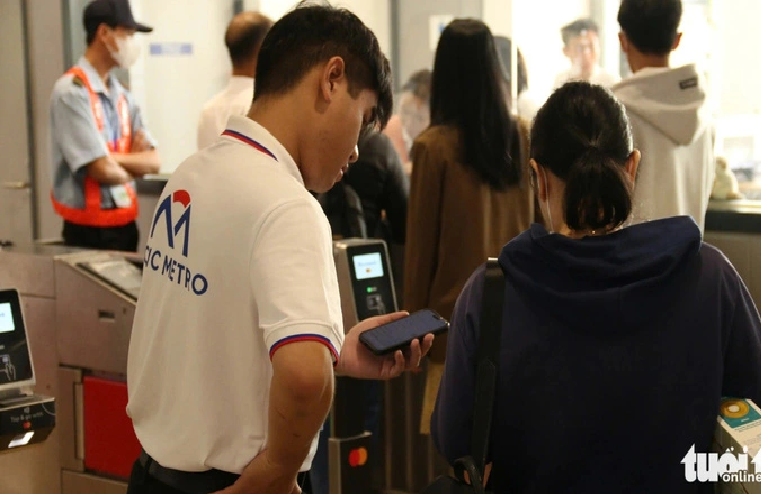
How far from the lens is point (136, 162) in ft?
Answer: 13.9

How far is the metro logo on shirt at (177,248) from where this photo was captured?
1.40 meters

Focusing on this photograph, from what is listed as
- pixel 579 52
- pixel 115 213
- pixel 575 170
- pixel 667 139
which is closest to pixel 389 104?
pixel 575 170

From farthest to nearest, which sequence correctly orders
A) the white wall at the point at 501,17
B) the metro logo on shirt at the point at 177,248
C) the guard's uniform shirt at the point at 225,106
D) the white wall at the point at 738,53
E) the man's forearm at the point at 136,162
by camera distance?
the white wall at the point at 738,53, the white wall at the point at 501,17, the man's forearm at the point at 136,162, the guard's uniform shirt at the point at 225,106, the metro logo on shirt at the point at 177,248

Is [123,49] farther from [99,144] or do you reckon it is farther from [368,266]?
[368,266]

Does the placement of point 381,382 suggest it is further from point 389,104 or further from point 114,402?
point 389,104

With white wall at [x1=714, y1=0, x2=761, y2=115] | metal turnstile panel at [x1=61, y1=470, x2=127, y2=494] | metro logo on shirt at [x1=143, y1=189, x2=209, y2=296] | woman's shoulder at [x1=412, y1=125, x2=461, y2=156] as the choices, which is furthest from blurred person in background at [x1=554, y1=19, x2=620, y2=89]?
metro logo on shirt at [x1=143, y1=189, x2=209, y2=296]

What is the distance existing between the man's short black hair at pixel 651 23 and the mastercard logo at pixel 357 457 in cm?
148

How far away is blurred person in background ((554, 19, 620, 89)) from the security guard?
2.46 m

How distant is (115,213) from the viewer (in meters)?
4.23

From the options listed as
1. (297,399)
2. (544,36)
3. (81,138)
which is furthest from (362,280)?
(544,36)

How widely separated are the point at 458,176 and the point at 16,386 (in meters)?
1.38

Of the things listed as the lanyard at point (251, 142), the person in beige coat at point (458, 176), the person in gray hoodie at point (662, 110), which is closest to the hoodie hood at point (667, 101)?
the person in gray hoodie at point (662, 110)

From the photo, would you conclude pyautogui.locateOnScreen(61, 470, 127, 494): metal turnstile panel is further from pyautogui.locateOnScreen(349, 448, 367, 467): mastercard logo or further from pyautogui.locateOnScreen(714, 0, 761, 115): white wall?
pyautogui.locateOnScreen(714, 0, 761, 115): white wall

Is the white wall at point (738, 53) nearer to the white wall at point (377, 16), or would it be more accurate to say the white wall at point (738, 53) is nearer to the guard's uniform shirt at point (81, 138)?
the white wall at point (377, 16)
